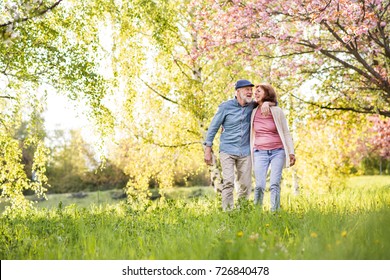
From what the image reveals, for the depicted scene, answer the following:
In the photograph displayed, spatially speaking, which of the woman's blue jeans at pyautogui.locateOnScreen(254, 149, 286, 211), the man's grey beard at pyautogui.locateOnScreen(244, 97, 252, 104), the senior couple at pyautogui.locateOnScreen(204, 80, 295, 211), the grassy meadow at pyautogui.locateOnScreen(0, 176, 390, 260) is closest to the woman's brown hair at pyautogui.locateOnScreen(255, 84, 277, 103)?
the senior couple at pyautogui.locateOnScreen(204, 80, 295, 211)

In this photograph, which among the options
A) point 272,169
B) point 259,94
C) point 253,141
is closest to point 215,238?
point 272,169

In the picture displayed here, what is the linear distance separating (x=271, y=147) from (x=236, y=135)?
0.58 metres

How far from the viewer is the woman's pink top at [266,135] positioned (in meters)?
6.54

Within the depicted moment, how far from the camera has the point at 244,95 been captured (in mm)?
6812

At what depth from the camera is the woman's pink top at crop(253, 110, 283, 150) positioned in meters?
6.54

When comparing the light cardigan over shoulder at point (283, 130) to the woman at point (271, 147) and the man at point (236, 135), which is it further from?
the man at point (236, 135)

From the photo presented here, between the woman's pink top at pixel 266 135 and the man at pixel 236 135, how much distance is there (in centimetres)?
26

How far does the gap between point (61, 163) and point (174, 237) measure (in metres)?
29.2

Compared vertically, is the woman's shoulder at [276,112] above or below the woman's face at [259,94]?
below

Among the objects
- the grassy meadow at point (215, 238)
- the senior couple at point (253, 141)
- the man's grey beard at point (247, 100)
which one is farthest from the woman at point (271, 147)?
the grassy meadow at point (215, 238)

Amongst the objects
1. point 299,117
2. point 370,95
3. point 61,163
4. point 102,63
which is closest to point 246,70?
point 299,117

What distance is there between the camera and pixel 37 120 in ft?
31.4
